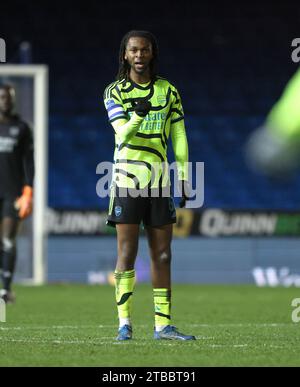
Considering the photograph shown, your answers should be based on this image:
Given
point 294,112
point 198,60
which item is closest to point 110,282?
point 198,60

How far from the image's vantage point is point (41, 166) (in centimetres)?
1680

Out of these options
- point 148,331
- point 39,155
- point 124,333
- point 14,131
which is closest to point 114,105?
point 124,333

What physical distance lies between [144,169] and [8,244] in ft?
15.9

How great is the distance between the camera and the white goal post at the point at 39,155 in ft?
54.0

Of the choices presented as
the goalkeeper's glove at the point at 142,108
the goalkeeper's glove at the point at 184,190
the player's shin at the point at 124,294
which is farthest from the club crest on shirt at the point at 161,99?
the player's shin at the point at 124,294

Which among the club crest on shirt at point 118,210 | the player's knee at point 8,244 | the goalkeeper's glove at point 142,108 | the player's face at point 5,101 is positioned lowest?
the player's knee at point 8,244

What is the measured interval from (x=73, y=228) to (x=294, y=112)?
11.7m

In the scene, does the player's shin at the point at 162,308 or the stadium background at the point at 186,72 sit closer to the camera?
the player's shin at the point at 162,308

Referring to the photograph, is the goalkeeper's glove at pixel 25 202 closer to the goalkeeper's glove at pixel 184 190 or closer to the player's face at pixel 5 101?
the player's face at pixel 5 101

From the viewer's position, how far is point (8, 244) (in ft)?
38.2

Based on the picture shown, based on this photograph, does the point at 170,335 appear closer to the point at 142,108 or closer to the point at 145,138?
the point at 145,138

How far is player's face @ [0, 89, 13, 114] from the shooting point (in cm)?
1123

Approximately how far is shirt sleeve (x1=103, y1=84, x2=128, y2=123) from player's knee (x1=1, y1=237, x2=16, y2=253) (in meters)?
4.75

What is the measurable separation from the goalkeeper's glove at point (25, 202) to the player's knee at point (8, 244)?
303 millimetres
